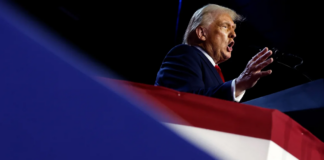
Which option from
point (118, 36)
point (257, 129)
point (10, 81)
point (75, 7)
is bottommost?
point (118, 36)

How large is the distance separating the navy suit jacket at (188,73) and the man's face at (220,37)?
0.20 metres

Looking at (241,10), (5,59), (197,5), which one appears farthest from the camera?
(241,10)

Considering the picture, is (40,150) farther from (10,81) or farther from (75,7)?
(75,7)

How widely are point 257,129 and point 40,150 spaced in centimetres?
40

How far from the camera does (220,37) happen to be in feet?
4.67

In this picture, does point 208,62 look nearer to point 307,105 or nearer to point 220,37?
point 220,37

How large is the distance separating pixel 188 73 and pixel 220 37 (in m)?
0.44

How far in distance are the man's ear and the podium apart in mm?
698

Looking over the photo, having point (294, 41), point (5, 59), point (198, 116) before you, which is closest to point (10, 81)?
point (5, 59)

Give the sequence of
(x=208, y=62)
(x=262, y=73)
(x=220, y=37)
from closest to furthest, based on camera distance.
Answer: (x=262, y=73) < (x=208, y=62) < (x=220, y=37)

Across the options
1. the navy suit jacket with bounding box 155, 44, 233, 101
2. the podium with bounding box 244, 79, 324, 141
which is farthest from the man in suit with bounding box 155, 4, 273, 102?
the podium with bounding box 244, 79, 324, 141

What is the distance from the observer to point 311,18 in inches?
118

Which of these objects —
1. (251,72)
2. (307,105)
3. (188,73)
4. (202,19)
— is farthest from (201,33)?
(307,105)

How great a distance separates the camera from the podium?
1.58 m
